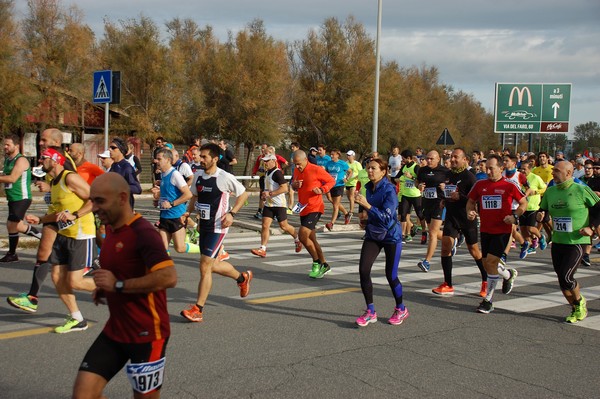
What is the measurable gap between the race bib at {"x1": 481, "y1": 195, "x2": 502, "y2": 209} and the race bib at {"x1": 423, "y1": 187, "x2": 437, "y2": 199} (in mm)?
2698

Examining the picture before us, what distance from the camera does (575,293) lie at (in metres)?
7.41

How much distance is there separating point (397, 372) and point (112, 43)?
3040cm

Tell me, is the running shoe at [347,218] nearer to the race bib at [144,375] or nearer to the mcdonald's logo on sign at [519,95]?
the race bib at [144,375]

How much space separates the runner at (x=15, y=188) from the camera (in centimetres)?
926

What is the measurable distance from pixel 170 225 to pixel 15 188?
2.62 metres

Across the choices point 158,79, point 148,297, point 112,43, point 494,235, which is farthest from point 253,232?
point 112,43

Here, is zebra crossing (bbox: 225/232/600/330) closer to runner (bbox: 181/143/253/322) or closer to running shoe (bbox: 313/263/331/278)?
running shoe (bbox: 313/263/331/278)

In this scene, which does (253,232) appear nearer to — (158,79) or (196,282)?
(196,282)

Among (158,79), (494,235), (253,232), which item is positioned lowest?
(253,232)

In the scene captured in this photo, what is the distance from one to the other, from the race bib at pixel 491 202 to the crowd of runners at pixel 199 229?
1 centimetres

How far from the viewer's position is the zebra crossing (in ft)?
28.1

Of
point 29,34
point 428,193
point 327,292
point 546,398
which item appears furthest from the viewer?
point 29,34

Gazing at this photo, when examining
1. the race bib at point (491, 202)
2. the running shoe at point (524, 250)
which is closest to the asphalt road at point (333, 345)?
the race bib at point (491, 202)

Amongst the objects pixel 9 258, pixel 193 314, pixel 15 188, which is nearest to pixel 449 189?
pixel 193 314
